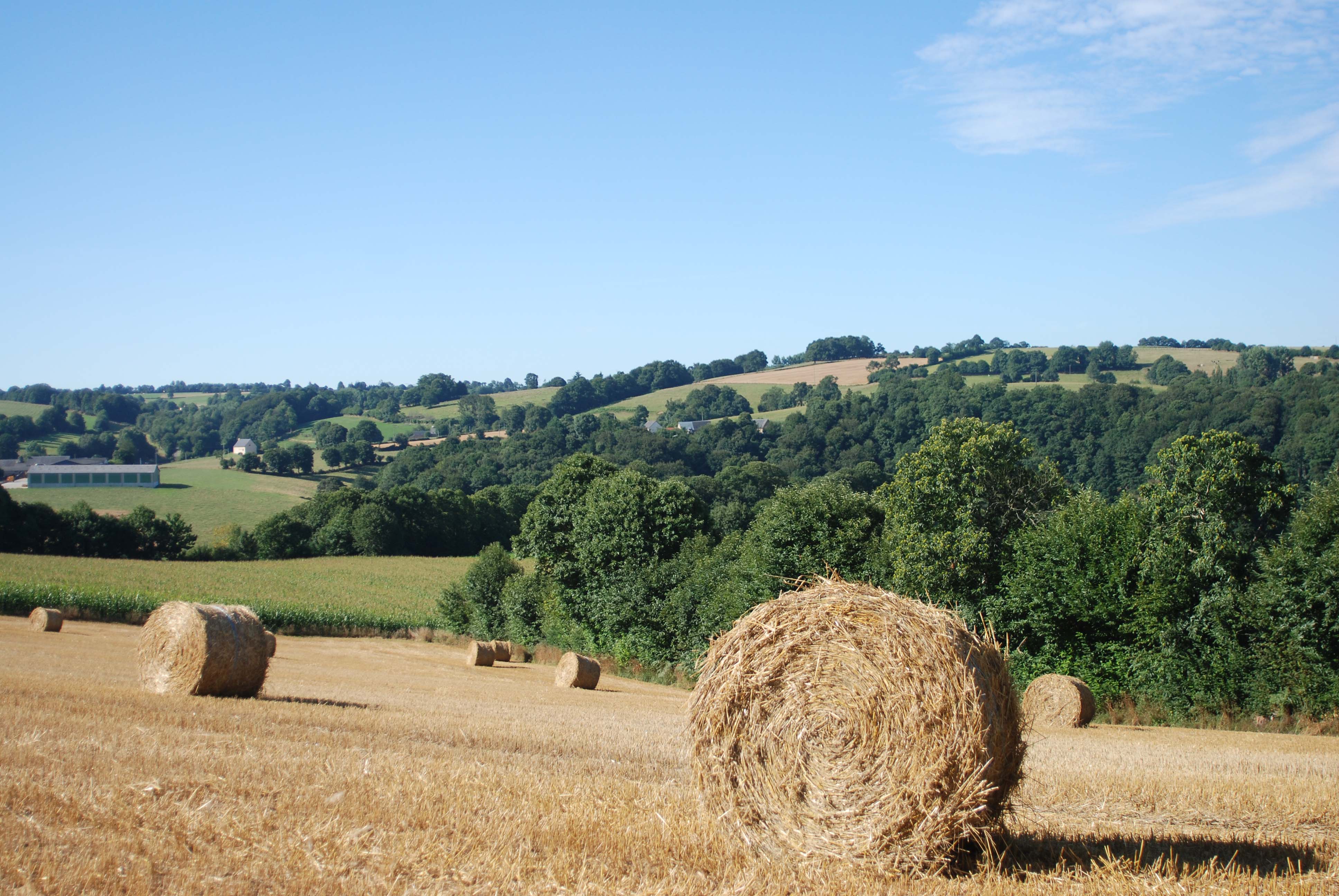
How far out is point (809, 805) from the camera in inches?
285

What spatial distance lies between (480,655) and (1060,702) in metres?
20.0

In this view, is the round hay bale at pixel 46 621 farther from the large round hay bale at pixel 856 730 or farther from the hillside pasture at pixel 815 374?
the hillside pasture at pixel 815 374

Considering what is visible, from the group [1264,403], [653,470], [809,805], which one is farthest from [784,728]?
[653,470]

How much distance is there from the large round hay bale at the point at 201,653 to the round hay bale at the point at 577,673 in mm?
11045

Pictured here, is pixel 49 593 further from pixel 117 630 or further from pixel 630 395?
pixel 630 395

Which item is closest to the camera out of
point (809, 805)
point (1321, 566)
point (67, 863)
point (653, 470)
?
point (67, 863)

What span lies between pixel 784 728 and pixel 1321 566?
18756 mm

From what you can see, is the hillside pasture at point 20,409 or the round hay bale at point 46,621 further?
the hillside pasture at point 20,409

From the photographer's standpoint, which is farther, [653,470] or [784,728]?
[653,470]

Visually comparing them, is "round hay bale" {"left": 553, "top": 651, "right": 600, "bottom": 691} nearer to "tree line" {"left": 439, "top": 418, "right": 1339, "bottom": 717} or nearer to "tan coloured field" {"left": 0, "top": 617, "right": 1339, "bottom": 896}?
"tree line" {"left": 439, "top": 418, "right": 1339, "bottom": 717}

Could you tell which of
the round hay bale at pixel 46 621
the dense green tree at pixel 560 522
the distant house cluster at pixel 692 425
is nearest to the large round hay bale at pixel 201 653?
the round hay bale at pixel 46 621

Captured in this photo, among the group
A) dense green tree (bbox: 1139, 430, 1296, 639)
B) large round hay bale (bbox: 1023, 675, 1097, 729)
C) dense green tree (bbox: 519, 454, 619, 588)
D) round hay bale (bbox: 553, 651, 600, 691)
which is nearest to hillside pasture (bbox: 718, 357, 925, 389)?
dense green tree (bbox: 519, 454, 619, 588)

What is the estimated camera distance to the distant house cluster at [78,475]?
3654 inches

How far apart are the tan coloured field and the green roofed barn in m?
90.9
